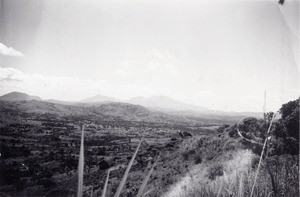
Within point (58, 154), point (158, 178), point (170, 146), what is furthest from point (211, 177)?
point (58, 154)

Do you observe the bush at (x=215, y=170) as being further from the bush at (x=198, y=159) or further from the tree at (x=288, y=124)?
the tree at (x=288, y=124)

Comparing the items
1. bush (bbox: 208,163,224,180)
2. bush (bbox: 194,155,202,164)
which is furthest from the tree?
bush (bbox: 194,155,202,164)

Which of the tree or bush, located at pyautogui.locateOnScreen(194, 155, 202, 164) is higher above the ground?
the tree

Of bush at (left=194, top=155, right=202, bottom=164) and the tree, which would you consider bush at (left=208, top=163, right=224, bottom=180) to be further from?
the tree

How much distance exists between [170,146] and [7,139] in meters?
29.6

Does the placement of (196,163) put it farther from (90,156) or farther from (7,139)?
(7,139)

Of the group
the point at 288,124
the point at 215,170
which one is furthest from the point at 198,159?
the point at 288,124

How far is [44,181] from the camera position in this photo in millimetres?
21391

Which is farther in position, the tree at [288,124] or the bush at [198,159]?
the bush at [198,159]

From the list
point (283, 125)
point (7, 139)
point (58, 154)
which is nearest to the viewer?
point (283, 125)

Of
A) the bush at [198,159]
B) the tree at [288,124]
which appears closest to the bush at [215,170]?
the bush at [198,159]

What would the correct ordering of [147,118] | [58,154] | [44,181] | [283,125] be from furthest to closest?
[147,118]
[58,154]
[44,181]
[283,125]

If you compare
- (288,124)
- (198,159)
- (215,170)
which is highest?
(288,124)

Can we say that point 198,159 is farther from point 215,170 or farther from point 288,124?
point 288,124
